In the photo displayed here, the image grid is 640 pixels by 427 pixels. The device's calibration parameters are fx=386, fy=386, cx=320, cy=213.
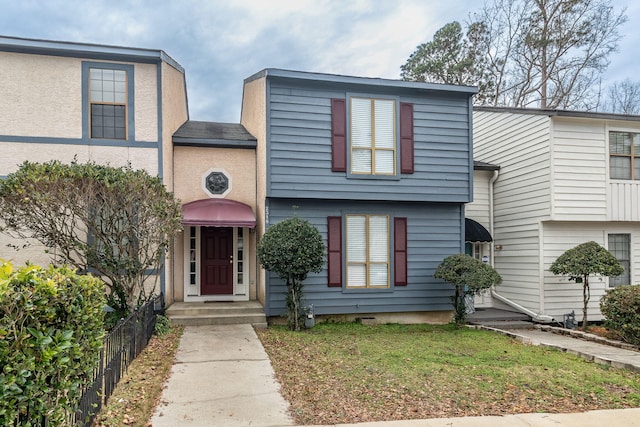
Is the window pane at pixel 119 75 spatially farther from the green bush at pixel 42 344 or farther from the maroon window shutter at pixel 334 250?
the green bush at pixel 42 344

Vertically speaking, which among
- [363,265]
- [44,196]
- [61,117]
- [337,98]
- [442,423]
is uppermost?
[337,98]

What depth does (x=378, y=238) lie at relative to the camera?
9836 millimetres

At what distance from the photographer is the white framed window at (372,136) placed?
378 inches

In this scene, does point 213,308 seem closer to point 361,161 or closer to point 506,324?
point 361,161

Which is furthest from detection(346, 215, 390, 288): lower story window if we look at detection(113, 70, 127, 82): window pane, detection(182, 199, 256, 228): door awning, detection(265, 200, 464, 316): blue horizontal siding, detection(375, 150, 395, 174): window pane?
detection(113, 70, 127, 82): window pane

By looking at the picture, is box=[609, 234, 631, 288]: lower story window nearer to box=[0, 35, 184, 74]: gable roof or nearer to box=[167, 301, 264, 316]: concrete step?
box=[167, 301, 264, 316]: concrete step

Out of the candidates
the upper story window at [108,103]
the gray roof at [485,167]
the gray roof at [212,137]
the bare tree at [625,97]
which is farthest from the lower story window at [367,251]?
the bare tree at [625,97]

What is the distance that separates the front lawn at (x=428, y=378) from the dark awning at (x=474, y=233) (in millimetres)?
3547

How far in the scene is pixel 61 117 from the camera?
8695mm

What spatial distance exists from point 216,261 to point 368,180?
176 inches

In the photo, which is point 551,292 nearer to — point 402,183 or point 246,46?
point 402,183

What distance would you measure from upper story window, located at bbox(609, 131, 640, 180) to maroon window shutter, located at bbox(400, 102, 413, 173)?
18.8ft

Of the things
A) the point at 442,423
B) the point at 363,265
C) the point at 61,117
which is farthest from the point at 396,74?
the point at 442,423

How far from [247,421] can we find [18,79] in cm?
910
